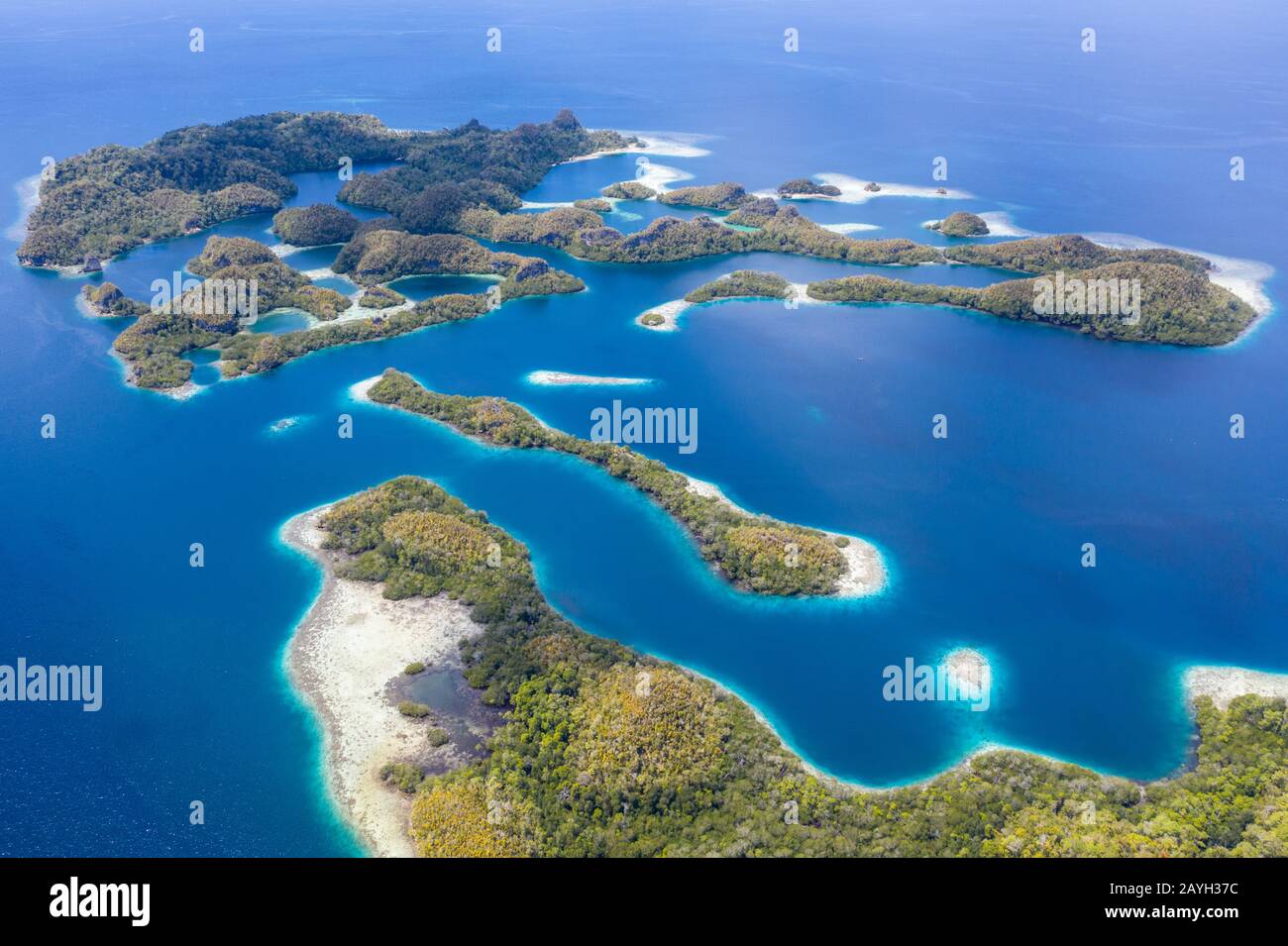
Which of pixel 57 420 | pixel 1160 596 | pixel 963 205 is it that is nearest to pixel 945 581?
pixel 1160 596

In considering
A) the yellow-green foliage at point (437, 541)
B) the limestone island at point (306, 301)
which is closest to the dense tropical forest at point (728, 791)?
the yellow-green foliage at point (437, 541)

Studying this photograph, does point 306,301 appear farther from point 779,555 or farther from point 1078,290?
point 1078,290

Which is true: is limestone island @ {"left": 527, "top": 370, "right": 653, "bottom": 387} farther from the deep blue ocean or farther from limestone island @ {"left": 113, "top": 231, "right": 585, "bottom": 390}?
limestone island @ {"left": 113, "top": 231, "right": 585, "bottom": 390}

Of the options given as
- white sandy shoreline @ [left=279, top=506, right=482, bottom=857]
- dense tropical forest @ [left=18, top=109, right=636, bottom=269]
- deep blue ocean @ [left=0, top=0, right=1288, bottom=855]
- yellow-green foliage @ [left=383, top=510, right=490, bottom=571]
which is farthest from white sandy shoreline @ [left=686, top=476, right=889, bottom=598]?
dense tropical forest @ [left=18, top=109, right=636, bottom=269]

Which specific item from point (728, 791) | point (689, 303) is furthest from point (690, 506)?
point (689, 303)

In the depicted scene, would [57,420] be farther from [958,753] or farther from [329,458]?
[958,753]

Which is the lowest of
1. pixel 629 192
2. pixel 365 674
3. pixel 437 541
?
pixel 365 674
